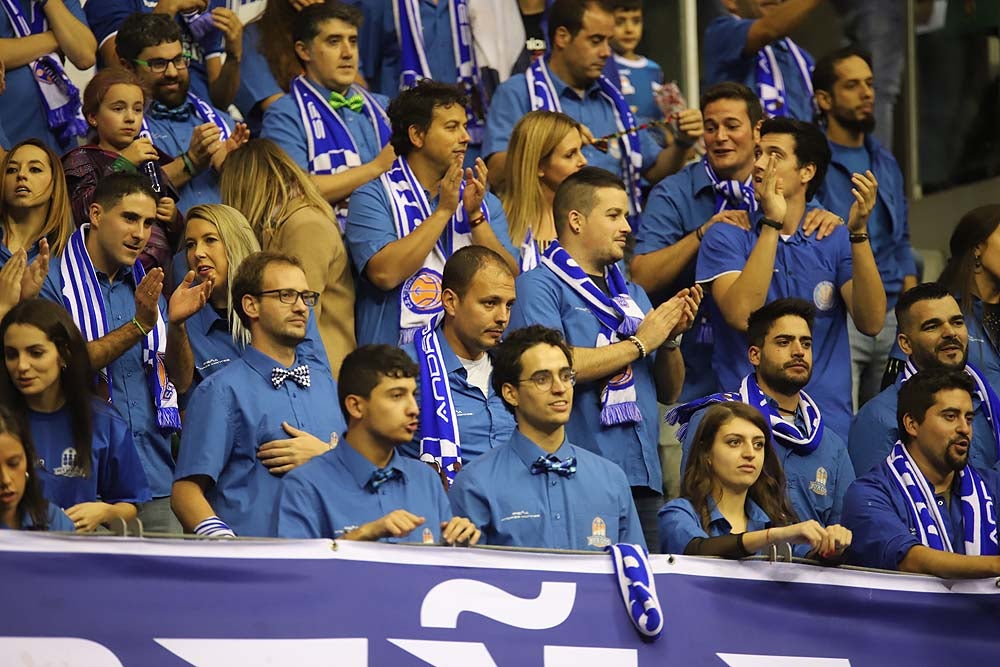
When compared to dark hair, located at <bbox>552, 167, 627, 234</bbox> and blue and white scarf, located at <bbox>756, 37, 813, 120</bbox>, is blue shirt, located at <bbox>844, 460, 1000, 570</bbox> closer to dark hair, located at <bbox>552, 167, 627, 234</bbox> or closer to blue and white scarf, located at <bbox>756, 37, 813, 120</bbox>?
dark hair, located at <bbox>552, 167, 627, 234</bbox>

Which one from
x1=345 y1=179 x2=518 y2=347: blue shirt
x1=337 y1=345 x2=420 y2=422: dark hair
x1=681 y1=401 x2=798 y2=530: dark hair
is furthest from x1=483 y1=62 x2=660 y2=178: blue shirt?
x1=337 y1=345 x2=420 y2=422: dark hair

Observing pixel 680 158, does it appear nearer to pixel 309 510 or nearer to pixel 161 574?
pixel 309 510

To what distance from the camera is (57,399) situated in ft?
20.4

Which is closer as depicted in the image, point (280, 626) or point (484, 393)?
point (280, 626)

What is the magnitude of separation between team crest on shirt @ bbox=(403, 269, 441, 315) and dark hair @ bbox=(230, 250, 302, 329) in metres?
1.11

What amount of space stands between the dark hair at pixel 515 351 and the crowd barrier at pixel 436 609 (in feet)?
3.32

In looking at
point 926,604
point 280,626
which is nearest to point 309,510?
point 280,626

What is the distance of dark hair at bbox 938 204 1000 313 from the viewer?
8.48m

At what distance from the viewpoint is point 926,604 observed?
6.09 metres

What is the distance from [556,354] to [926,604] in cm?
149

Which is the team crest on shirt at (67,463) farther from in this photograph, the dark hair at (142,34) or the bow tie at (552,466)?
the dark hair at (142,34)

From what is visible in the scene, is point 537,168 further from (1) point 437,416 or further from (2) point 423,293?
(1) point 437,416

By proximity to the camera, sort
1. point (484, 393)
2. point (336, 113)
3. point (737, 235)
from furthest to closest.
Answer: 1. point (336, 113)
2. point (737, 235)
3. point (484, 393)

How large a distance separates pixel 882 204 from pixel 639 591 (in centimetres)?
461
